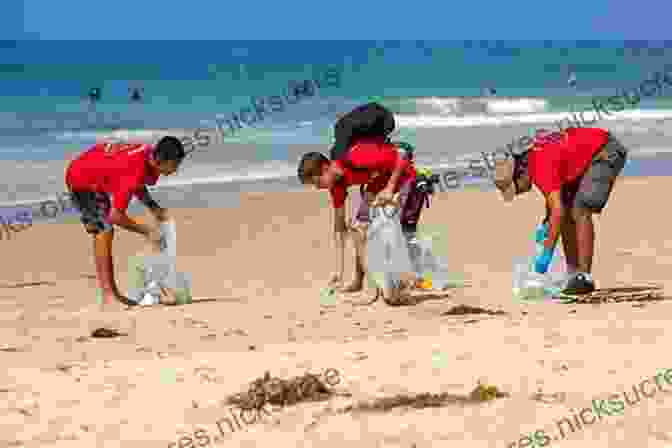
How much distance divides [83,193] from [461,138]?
1948cm

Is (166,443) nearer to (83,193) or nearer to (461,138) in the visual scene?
(83,193)

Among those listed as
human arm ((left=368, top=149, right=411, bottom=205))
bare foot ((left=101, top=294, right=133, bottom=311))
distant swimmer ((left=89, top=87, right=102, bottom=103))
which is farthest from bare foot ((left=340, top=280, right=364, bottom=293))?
distant swimmer ((left=89, top=87, right=102, bottom=103))

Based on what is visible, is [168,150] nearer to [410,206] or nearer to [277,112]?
[410,206]

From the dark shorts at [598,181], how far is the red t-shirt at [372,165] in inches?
44.4

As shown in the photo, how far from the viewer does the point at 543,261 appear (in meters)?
8.23

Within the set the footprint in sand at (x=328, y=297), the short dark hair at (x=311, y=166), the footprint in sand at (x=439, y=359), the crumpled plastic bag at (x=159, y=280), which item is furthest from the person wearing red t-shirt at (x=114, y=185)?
the footprint in sand at (x=439, y=359)

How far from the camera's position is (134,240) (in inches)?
532

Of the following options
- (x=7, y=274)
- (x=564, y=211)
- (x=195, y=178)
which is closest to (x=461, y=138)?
(x=195, y=178)

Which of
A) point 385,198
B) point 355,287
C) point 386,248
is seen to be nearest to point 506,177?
point 385,198

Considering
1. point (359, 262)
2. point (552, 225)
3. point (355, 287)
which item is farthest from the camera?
point (355, 287)

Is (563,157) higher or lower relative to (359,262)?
higher

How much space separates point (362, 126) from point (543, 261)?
4.89 feet

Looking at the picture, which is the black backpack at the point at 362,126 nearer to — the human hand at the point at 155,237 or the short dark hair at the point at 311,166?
the short dark hair at the point at 311,166

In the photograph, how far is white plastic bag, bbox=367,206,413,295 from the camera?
8.40 metres
